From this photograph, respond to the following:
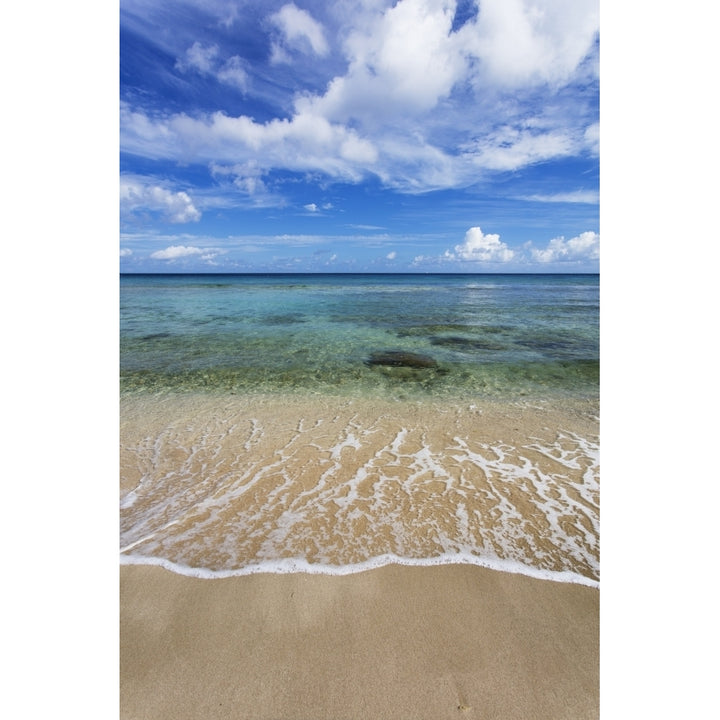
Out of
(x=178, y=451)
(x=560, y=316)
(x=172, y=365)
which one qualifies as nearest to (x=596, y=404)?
(x=178, y=451)

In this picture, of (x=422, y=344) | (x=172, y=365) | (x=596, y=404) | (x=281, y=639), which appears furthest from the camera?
(x=422, y=344)

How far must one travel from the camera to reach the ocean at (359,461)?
3.45 metres

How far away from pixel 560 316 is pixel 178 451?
2213cm

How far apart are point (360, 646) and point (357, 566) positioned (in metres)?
0.78

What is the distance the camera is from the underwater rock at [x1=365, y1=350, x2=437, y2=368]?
1073 cm

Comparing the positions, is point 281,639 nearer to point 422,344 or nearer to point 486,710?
point 486,710

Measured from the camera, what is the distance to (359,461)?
5.23 meters

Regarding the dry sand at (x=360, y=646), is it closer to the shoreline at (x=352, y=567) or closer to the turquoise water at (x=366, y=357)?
the shoreline at (x=352, y=567)

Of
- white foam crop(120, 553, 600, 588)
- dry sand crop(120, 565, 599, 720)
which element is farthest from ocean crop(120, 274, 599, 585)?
dry sand crop(120, 565, 599, 720)

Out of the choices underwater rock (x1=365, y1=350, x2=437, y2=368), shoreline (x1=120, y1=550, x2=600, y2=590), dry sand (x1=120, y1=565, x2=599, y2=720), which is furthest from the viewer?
underwater rock (x1=365, y1=350, x2=437, y2=368)

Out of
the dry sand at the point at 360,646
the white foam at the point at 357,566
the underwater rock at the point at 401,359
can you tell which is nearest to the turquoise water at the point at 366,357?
the underwater rock at the point at 401,359

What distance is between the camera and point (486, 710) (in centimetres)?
204

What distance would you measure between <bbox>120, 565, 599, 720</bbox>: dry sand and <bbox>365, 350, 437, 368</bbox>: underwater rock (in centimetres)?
779

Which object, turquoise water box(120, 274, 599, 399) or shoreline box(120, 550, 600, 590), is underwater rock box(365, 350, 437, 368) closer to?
turquoise water box(120, 274, 599, 399)
